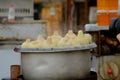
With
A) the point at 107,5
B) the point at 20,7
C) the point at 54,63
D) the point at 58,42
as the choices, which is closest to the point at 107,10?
the point at 107,5

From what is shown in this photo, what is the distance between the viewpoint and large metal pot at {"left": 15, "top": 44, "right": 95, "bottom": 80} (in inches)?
82.1

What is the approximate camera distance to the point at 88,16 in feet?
23.2

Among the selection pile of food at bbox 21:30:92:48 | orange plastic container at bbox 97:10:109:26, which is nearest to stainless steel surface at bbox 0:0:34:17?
orange plastic container at bbox 97:10:109:26

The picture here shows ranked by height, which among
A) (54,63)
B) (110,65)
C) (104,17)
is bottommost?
(110,65)

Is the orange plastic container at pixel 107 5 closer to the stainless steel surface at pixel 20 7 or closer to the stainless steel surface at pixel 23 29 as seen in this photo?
the stainless steel surface at pixel 23 29

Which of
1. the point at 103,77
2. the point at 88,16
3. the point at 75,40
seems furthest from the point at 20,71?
the point at 88,16

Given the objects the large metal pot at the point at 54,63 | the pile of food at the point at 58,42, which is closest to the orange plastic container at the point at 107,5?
the pile of food at the point at 58,42

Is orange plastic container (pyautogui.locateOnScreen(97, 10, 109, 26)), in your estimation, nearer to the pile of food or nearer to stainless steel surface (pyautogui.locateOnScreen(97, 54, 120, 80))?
stainless steel surface (pyautogui.locateOnScreen(97, 54, 120, 80))

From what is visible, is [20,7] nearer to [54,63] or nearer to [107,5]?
[107,5]

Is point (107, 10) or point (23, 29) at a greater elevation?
point (107, 10)

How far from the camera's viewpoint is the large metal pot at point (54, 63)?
209 cm

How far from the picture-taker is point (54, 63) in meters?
2.09

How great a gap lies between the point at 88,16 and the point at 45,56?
5060 millimetres

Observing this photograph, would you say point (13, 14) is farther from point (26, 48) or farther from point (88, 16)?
point (26, 48)
